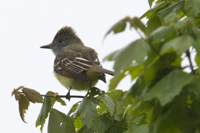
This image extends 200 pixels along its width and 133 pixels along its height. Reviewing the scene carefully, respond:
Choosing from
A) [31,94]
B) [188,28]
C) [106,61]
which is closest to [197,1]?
[188,28]

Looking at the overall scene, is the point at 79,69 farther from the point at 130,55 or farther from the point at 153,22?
the point at 130,55

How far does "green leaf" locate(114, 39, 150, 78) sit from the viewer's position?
4.75ft

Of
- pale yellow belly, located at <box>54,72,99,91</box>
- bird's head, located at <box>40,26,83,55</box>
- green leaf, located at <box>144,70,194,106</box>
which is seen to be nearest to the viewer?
green leaf, located at <box>144,70,194,106</box>

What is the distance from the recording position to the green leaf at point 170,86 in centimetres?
136

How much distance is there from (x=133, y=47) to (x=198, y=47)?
318 millimetres

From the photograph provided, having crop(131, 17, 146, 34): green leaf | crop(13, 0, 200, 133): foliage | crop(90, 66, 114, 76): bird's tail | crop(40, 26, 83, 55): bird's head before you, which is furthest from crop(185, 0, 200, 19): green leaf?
crop(40, 26, 83, 55): bird's head

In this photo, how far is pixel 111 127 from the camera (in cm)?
310

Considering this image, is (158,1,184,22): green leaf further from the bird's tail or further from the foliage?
the bird's tail

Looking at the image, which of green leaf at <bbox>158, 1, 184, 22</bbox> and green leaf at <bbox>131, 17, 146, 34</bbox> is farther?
green leaf at <bbox>158, 1, 184, 22</bbox>

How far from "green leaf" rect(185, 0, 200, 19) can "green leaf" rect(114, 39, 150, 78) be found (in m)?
1.20

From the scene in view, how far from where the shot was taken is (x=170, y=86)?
1385mm

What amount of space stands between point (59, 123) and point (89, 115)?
30 centimetres

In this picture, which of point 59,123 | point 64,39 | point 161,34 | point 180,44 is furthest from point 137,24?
point 64,39

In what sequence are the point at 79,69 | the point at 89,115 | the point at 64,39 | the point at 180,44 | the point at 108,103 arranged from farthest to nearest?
1. the point at 64,39
2. the point at 79,69
3. the point at 108,103
4. the point at 89,115
5. the point at 180,44
